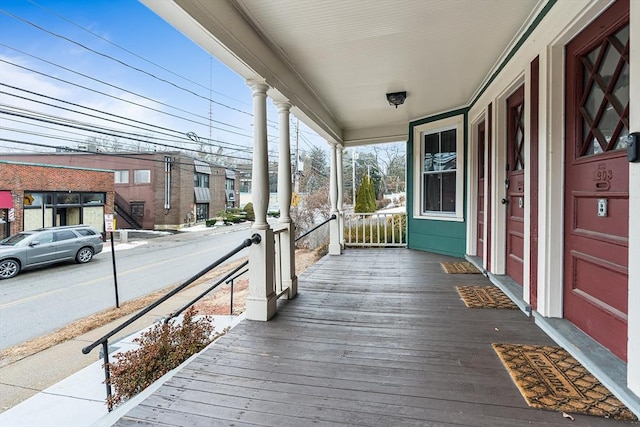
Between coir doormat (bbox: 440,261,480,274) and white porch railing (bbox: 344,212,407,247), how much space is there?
174cm

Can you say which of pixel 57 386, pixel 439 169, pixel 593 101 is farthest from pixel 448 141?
pixel 57 386

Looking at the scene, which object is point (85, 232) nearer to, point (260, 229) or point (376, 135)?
point (376, 135)

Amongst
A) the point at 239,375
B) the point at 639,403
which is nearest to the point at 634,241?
the point at 639,403

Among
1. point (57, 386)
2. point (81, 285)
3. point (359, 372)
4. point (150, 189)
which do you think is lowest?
point (81, 285)

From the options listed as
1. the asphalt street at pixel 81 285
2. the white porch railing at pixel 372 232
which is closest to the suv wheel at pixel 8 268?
the asphalt street at pixel 81 285

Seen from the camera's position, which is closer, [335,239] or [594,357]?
[594,357]

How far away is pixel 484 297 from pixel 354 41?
2698mm

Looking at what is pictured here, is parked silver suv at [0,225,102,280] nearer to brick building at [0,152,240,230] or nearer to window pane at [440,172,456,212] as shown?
brick building at [0,152,240,230]

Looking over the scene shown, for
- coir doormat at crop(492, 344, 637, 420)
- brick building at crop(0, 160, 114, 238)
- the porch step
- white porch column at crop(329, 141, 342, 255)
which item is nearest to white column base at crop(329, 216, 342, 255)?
white porch column at crop(329, 141, 342, 255)

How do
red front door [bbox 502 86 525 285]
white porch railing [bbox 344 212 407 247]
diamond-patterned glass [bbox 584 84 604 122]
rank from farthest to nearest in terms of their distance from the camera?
white porch railing [bbox 344 212 407 247], red front door [bbox 502 86 525 285], diamond-patterned glass [bbox 584 84 604 122]

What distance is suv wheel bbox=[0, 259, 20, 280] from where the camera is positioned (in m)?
8.48

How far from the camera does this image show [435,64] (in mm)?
3273

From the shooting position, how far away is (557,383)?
1600 millimetres

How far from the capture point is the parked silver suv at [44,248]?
8.66m
